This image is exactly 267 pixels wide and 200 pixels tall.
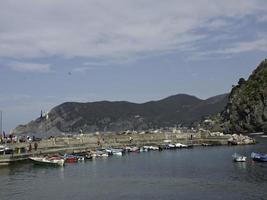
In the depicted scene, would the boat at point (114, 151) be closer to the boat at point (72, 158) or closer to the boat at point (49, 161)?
the boat at point (72, 158)

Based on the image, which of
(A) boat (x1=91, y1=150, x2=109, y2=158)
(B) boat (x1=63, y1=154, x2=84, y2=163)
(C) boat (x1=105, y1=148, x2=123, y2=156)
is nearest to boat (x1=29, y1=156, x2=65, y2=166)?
(B) boat (x1=63, y1=154, x2=84, y2=163)

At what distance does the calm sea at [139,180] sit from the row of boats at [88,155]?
2.04m

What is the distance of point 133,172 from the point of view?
82938 mm

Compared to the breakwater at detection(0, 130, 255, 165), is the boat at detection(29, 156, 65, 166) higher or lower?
lower

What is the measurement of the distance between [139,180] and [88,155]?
4248 centimetres

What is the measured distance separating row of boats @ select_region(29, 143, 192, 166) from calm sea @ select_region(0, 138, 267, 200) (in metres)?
2.04

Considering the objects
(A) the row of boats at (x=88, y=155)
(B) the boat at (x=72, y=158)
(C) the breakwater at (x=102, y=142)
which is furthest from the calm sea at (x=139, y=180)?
(C) the breakwater at (x=102, y=142)

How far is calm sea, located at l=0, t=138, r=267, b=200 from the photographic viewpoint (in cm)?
5900

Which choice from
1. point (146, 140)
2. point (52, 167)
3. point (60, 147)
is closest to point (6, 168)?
point (52, 167)

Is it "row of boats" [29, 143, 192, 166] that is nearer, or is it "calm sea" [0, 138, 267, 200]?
"calm sea" [0, 138, 267, 200]

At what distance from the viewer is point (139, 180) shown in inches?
2825

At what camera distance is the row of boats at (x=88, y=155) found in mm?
92875

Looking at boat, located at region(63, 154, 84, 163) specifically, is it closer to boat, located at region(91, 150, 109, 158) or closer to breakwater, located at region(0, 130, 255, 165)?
breakwater, located at region(0, 130, 255, 165)

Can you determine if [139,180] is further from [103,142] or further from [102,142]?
[103,142]
